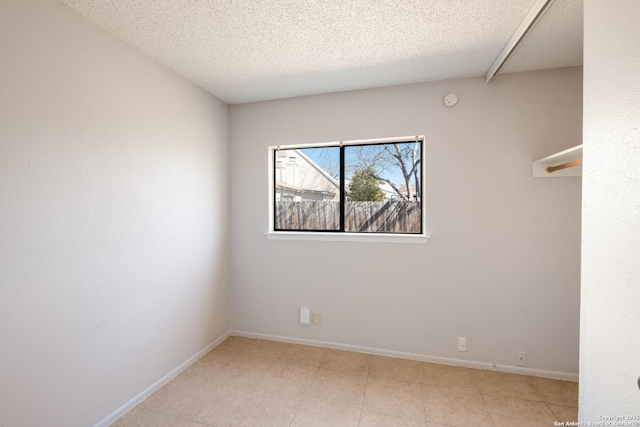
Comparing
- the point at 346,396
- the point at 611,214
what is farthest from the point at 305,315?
the point at 611,214

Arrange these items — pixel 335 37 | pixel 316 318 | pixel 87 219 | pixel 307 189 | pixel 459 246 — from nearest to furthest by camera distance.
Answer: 1. pixel 87 219
2. pixel 335 37
3. pixel 459 246
4. pixel 316 318
5. pixel 307 189

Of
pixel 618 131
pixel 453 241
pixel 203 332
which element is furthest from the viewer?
pixel 203 332

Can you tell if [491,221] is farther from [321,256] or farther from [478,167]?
[321,256]

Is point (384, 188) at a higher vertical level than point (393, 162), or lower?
lower

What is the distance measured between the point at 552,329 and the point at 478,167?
1371 mm

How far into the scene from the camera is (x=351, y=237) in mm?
2363

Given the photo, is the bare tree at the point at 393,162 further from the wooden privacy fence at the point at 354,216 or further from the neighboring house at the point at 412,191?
the wooden privacy fence at the point at 354,216

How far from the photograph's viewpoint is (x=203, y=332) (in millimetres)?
2359

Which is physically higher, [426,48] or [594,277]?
[426,48]

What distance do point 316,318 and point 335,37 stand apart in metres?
2.30

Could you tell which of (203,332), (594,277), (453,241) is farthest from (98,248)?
(453,241)

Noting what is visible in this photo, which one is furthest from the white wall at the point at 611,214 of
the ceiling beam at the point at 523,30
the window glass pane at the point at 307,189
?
the window glass pane at the point at 307,189

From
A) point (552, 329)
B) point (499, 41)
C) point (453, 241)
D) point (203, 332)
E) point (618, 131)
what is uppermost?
point (499, 41)

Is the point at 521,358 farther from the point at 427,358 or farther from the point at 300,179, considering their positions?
the point at 300,179
